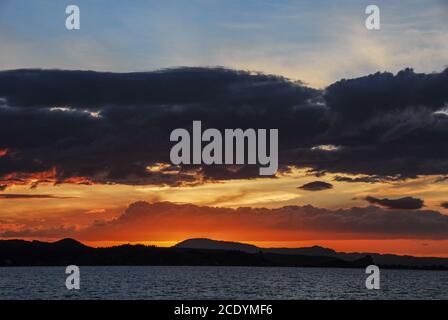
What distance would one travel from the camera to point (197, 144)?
43094 mm
